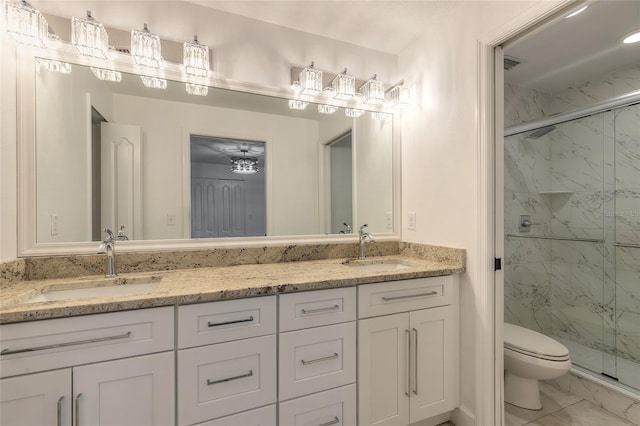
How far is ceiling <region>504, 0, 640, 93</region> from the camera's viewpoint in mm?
1701

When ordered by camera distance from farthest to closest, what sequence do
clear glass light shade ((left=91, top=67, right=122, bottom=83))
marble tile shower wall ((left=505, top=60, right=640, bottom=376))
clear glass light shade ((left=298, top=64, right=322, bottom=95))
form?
marble tile shower wall ((left=505, top=60, right=640, bottom=376))
clear glass light shade ((left=298, top=64, right=322, bottom=95))
clear glass light shade ((left=91, top=67, right=122, bottom=83))

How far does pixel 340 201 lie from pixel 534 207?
6.43 feet

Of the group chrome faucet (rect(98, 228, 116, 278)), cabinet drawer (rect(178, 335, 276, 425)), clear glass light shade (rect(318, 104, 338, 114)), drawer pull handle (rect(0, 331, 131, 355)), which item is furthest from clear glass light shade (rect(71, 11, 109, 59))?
cabinet drawer (rect(178, 335, 276, 425))

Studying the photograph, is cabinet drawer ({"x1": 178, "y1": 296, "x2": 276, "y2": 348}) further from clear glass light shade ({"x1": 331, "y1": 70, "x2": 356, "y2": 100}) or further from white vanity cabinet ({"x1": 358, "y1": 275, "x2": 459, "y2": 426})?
clear glass light shade ({"x1": 331, "y1": 70, "x2": 356, "y2": 100})

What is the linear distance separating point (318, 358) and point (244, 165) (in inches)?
45.3

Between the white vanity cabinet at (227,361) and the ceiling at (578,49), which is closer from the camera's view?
the white vanity cabinet at (227,361)

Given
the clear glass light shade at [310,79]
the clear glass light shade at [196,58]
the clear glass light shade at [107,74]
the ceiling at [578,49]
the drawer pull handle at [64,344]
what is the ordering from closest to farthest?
the drawer pull handle at [64,344]
the clear glass light shade at [107,74]
the clear glass light shade at [196,58]
the ceiling at [578,49]
the clear glass light shade at [310,79]

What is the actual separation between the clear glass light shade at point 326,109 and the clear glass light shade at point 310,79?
0.12 m

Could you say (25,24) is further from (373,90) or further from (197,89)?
(373,90)

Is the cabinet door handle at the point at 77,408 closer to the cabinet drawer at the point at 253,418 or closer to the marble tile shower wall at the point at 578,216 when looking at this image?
the cabinet drawer at the point at 253,418

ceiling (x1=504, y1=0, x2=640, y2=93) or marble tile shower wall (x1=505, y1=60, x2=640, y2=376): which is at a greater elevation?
ceiling (x1=504, y1=0, x2=640, y2=93)

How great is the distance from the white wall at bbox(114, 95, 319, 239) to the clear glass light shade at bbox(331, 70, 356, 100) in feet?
0.92

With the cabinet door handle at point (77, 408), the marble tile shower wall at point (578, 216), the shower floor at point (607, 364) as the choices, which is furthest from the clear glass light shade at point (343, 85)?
the shower floor at point (607, 364)

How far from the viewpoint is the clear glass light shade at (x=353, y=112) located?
6.79ft
